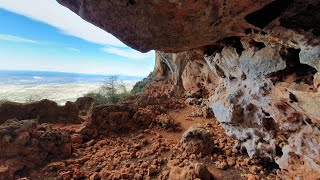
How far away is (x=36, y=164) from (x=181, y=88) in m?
7.86

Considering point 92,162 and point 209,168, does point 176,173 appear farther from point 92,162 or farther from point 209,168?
point 92,162

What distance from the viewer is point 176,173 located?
371cm

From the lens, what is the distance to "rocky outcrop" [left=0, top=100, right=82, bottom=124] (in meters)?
6.24

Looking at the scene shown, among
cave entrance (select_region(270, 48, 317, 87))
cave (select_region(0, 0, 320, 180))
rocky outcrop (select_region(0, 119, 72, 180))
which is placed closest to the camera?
cave (select_region(0, 0, 320, 180))

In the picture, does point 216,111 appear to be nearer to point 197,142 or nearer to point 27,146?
point 197,142

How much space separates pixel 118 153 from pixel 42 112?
3318 millimetres

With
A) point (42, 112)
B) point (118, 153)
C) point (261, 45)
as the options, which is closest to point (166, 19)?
point (261, 45)

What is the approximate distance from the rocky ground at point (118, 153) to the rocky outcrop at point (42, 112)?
0.77ft

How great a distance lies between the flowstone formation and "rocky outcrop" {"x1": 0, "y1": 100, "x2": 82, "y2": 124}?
4.19m

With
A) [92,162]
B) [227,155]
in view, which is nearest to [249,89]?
[227,155]

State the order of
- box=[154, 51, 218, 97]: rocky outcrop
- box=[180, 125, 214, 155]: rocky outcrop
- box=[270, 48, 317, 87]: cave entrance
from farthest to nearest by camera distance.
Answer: box=[154, 51, 218, 97]: rocky outcrop
box=[180, 125, 214, 155]: rocky outcrop
box=[270, 48, 317, 87]: cave entrance

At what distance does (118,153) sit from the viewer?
16.0ft

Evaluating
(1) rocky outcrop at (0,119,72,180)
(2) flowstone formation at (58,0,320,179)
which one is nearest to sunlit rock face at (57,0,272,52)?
(2) flowstone formation at (58,0,320,179)

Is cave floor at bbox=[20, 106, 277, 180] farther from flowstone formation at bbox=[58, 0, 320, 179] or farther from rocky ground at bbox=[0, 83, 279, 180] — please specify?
flowstone formation at bbox=[58, 0, 320, 179]
